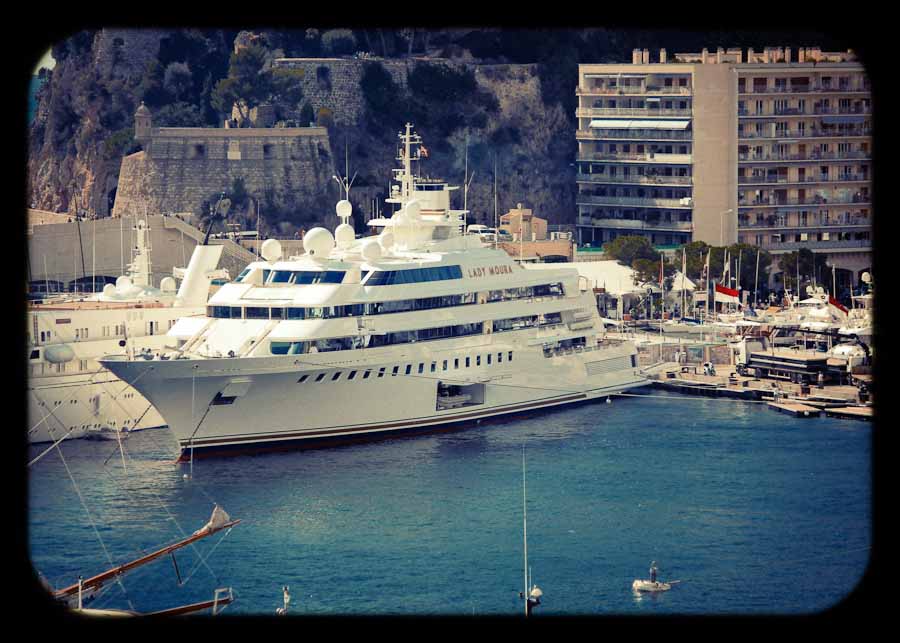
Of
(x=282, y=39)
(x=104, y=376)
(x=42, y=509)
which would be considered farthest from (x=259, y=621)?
(x=282, y=39)

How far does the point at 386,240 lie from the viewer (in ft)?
123

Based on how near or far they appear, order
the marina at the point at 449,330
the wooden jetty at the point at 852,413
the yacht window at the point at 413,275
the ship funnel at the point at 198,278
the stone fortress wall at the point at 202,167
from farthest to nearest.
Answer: the stone fortress wall at the point at 202,167 → the ship funnel at the point at 198,278 → the wooden jetty at the point at 852,413 → the yacht window at the point at 413,275 → the marina at the point at 449,330

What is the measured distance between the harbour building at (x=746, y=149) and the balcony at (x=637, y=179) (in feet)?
0.14

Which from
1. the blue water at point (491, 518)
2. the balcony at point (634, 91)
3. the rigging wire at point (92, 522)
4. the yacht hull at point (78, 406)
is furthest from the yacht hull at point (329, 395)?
the balcony at point (634, 91)

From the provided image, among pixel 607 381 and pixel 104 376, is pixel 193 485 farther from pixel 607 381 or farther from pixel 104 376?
pixel 607 381

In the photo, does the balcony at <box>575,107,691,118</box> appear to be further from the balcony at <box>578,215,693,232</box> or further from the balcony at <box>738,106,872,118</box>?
Result: the balcony at <box>578,215,693,232</box>

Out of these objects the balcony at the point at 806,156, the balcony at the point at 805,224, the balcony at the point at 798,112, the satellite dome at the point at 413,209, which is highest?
the balcony at the point at 798,112

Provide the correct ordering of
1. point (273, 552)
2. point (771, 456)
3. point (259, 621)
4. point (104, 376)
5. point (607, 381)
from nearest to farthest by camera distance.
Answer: point (259, 621) → point (273, 552) → point (771, 456) → point (104, 376) → point (607, 381)

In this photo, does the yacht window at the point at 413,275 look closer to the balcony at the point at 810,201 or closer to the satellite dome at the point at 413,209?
the satellite dome at the point at 413,209

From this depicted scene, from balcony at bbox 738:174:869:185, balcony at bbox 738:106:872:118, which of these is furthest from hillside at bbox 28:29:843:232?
balcony at bbox 738:174:869:185

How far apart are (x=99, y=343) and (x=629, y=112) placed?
25852mm

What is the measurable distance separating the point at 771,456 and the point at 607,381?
7.65 m

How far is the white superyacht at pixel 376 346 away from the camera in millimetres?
33062

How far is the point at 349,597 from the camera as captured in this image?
23844 millimetres
